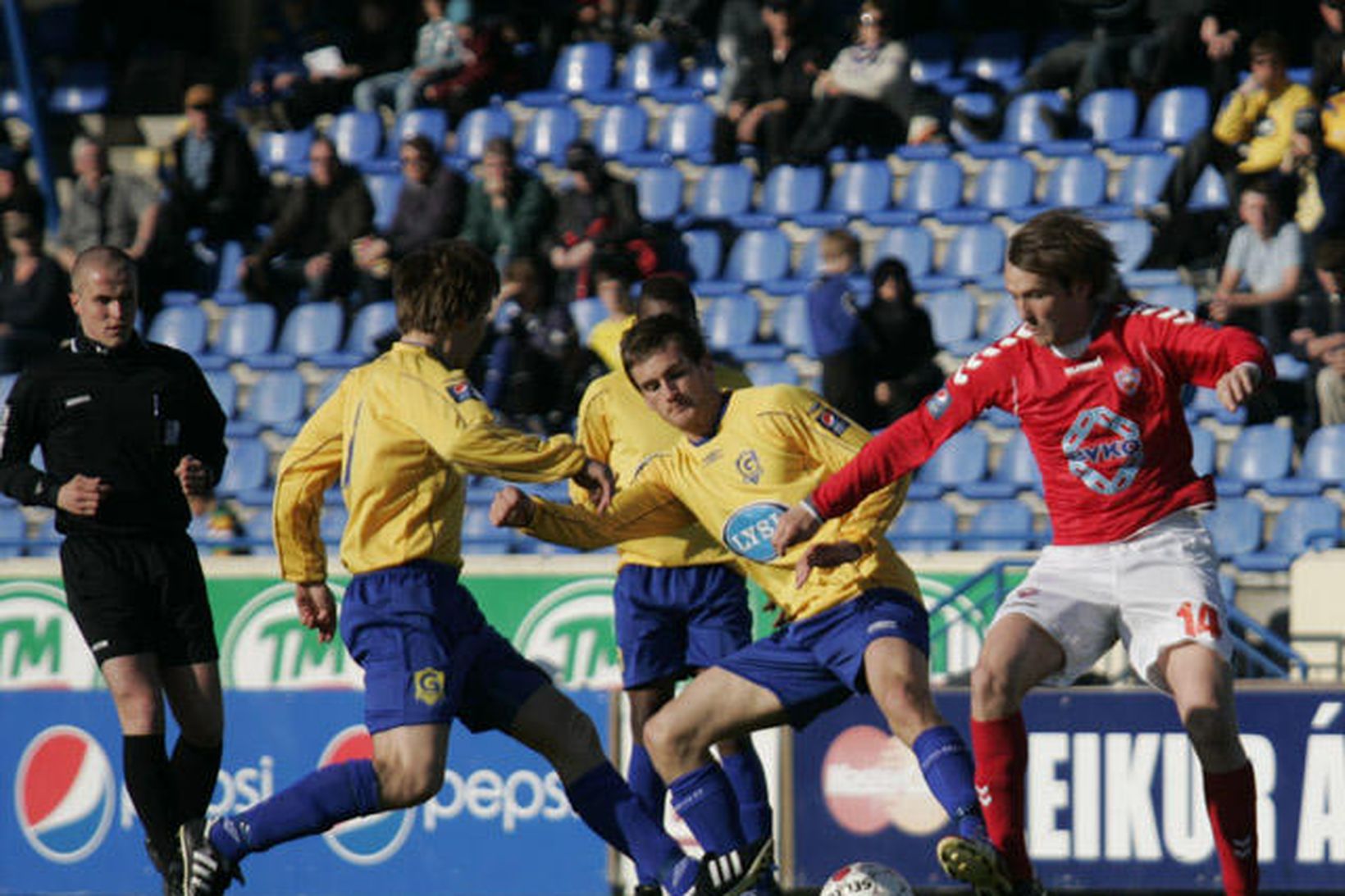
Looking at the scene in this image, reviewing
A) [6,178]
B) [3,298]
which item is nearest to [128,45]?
[6,178]

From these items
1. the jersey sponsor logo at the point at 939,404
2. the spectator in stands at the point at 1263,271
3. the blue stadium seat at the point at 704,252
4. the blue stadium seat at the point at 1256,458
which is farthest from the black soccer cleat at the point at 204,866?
the blue stadium seat at the point at 704,252

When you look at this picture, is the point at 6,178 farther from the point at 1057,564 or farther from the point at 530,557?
the point at 1057,564

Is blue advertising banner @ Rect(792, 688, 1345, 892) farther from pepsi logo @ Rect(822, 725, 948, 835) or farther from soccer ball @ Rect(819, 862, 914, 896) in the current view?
soccer ball @ Rect(819, 862, 914, 896)

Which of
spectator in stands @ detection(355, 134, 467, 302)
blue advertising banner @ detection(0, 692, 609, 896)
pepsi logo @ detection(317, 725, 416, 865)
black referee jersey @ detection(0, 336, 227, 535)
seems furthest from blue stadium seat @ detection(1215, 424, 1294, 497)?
black referee jersey @ detection(0, 336, 227, 535)

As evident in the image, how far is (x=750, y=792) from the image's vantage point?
8219 millimetres

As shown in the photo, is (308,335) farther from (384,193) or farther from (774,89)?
(774,89)

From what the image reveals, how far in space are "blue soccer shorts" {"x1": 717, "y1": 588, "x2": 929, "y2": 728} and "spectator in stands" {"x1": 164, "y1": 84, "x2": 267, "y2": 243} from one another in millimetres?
9928

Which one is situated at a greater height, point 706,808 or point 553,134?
point 553,134

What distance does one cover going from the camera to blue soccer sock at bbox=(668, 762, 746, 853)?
742cm

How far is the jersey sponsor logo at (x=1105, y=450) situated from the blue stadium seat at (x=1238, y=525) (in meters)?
5.72

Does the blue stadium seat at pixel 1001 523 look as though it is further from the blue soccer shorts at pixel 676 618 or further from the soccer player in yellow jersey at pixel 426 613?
the soccer player in yellow jersey at pixel 426 613

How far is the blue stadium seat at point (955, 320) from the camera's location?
46.8 ft

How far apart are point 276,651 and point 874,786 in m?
4.25

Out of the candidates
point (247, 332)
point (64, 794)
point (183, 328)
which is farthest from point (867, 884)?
point (183, 328)
